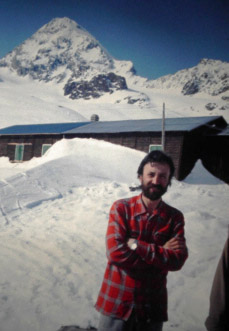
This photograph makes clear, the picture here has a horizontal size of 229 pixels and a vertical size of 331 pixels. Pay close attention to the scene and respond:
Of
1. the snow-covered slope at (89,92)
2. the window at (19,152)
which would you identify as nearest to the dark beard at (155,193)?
the window at (19,152)

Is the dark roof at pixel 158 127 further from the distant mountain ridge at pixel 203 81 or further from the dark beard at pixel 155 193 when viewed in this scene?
the distant mountain ridge at pixel 203 81

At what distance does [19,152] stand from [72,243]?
17171mm

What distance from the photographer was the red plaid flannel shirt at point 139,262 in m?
1.82

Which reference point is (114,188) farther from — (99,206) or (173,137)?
(173,137)

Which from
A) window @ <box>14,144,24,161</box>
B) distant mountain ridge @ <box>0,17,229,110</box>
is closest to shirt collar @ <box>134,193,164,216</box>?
window @ <box>14,144,24,161</box>

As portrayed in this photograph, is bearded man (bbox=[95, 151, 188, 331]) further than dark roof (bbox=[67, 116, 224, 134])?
No

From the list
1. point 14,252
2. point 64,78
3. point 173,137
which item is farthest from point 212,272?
point 64,78

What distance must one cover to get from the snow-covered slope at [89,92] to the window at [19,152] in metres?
18.3

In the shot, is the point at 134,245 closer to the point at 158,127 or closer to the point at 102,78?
the point at 158,127

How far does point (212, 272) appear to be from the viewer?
195 inches

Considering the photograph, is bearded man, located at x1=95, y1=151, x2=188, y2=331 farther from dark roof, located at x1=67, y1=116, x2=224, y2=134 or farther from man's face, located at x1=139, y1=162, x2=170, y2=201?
dark roof, located at x1=67, y1=116, x2=224, y2=134

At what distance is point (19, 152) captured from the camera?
21.0 metres

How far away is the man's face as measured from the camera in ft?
6.75

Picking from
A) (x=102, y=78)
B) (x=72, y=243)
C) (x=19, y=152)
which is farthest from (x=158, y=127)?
(x=102, y=78)
